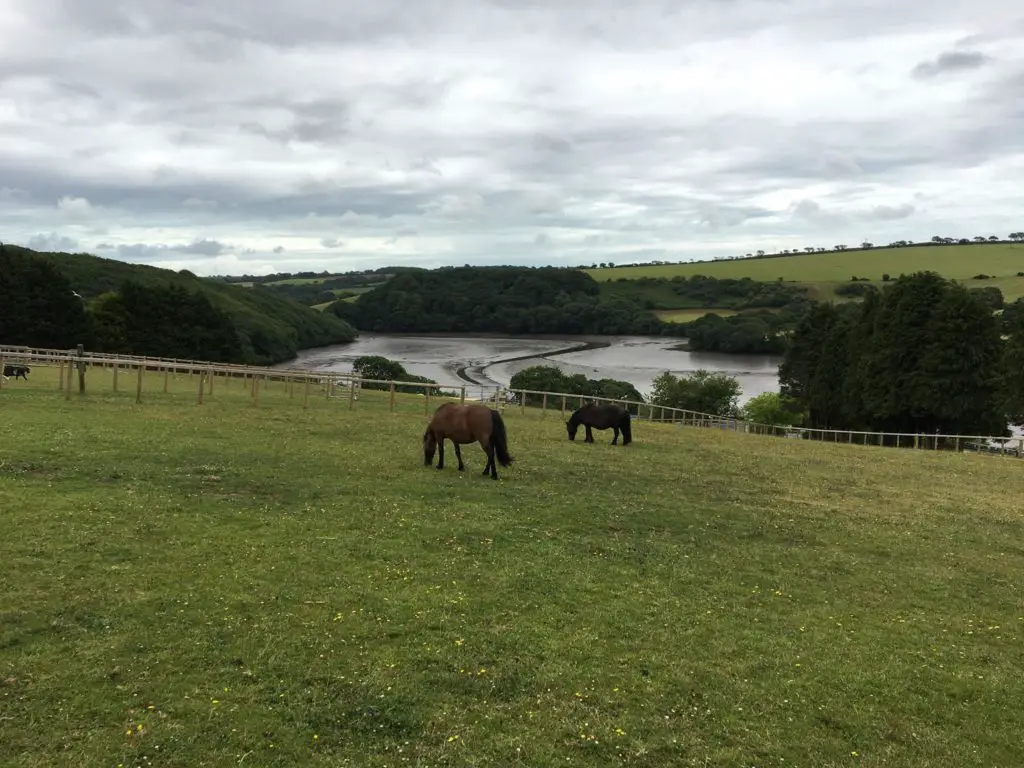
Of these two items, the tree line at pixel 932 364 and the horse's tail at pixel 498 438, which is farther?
the tree line at pixel 932 364

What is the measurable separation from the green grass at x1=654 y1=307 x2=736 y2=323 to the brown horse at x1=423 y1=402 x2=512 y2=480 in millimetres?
133615

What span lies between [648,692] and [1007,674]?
3.77m

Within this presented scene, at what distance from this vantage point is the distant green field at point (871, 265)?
133 metres

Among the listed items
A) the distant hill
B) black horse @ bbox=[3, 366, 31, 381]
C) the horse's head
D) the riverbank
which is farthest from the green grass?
the horse's head

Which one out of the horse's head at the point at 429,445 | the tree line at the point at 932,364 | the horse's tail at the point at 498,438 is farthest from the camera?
the tree line at the point at 932,364

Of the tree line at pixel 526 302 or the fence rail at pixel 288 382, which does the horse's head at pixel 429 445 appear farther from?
the tree line at pixel 526 302

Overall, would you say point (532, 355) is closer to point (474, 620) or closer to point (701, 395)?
point (701, 395)

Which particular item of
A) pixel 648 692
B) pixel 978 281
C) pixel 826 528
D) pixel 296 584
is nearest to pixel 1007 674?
pixel 648 692

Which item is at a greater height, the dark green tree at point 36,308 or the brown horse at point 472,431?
the dark green tree at point 36,308

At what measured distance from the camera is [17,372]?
2614 cm

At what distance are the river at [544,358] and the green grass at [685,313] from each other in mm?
6440

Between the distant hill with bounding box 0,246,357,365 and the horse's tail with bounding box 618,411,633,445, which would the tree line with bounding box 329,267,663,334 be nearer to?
the distant hill with bounding box 0,246,357,365

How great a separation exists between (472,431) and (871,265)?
164 metres

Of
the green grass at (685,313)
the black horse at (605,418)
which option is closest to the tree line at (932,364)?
the black horse at (605,418)
